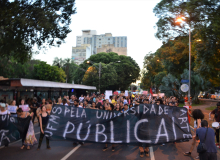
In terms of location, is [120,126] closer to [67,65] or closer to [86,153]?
[86,153]

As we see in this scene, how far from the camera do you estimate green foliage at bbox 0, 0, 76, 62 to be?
15352mm

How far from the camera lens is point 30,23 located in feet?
52.2

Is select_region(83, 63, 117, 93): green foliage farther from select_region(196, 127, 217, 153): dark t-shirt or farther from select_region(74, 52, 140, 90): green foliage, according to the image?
select_region(196, 127, 217, 153): dark t-shirt

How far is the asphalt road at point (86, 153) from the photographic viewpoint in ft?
23.1

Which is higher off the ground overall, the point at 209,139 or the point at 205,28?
the point at 205,28

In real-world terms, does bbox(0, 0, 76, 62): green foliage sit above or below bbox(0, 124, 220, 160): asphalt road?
above

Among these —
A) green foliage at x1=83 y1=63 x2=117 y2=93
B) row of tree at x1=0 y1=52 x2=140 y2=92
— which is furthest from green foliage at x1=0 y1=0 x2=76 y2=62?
green foliage at x1=83 y1=63 x2=117 y2=93

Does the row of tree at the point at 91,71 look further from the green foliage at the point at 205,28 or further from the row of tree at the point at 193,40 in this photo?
the green foliage at the point at 205,28

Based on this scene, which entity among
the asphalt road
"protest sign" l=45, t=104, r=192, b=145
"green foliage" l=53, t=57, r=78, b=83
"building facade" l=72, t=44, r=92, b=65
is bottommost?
the asphalt road

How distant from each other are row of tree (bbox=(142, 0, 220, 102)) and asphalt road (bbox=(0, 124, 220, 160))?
959 cm

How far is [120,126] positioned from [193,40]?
21.5 m

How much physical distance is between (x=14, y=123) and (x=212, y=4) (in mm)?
13844

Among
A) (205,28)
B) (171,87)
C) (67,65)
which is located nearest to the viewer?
(205,28)

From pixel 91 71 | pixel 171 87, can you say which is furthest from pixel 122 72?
pixel 171 87
